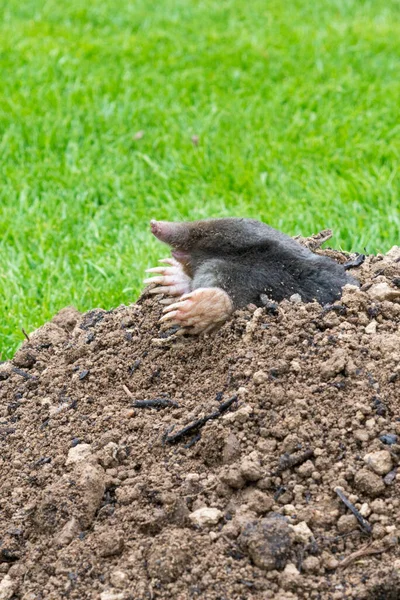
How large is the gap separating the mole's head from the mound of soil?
0.97 ft

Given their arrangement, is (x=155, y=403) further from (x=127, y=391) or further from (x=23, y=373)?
(x=23, y=373)

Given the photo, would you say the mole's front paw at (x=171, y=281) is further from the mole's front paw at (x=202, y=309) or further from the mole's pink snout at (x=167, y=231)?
the mole's front paw at (x=202, y=309)

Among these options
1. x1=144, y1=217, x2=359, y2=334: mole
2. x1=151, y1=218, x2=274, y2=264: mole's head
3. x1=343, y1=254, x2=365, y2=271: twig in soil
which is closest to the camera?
x1=144, y1=217, x2=359, y2=334: mole

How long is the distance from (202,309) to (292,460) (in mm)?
690

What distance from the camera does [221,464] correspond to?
257 centimetres

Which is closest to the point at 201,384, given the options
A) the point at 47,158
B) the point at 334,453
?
the point at 334,453

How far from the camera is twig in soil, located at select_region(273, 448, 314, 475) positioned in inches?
97.0

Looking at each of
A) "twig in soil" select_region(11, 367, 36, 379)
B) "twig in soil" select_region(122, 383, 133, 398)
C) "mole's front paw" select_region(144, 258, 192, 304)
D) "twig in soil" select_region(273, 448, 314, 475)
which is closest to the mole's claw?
"mole's front paw" select_region(144, 258, 192, 304)

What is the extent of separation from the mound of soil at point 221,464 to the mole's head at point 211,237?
296 mm

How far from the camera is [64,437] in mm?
2910

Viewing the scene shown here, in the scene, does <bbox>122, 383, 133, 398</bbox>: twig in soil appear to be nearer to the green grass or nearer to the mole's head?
the mole's head

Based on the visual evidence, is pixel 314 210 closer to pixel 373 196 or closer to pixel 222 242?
pixel 373 196

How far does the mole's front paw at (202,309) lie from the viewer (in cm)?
293

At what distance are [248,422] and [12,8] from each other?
24.9ft
